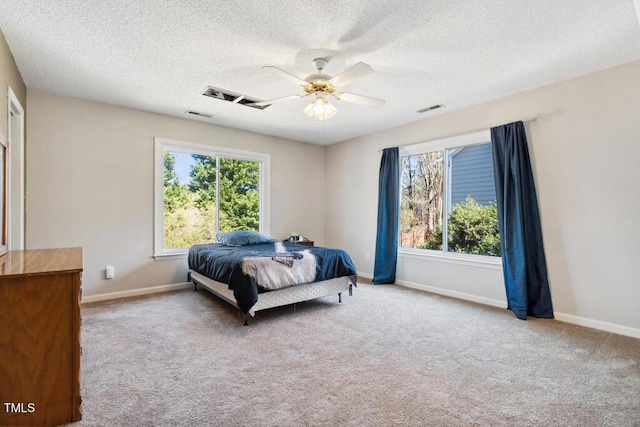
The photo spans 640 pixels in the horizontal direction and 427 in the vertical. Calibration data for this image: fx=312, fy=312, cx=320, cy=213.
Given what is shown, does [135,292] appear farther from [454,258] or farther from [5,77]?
[454,258]

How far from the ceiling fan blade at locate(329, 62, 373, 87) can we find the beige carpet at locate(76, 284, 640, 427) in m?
2.26

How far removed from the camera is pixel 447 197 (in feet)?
14.7

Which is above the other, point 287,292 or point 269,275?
point 269,275

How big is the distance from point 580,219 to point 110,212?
17.9 feet

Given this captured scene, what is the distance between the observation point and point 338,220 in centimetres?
602

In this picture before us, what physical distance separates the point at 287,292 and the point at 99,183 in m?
2.81

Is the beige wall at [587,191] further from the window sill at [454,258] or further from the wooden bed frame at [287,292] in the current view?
the wooden bed frame at [287,292]

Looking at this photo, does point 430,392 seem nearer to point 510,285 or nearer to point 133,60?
point 510,285

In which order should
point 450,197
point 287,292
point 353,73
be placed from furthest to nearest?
point 450,197 < point 287,292 < point 353,73

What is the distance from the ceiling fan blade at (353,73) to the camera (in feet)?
7.88

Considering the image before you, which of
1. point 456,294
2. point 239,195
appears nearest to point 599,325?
point 456,294

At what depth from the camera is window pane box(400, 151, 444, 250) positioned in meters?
4.60

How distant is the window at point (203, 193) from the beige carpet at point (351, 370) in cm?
138

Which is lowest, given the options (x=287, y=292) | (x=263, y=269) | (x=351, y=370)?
(x=351, y=370)
